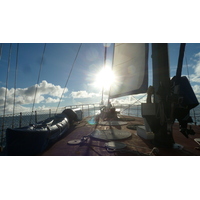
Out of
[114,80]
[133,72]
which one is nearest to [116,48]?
[114,80]

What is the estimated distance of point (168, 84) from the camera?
11.1ft

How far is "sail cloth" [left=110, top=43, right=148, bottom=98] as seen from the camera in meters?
7.82

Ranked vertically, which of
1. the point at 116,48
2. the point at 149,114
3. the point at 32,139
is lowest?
the point at 32,139

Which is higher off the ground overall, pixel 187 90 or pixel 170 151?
pixel 187 90

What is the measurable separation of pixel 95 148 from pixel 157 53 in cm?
370

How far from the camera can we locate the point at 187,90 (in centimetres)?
300

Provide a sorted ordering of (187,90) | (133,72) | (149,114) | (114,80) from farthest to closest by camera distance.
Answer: (114,80), (133,72), (149,114), (187,90)

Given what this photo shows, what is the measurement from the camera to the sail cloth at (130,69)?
7824 mm

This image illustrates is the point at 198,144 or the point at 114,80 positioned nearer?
the point at 198,144

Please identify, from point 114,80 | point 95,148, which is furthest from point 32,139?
point 114,80

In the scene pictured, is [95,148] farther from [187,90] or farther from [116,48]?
[116,48]

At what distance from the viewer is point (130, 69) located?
9000 millimetres

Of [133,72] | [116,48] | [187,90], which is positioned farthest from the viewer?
[116,48]

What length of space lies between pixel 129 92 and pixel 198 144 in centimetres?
534
